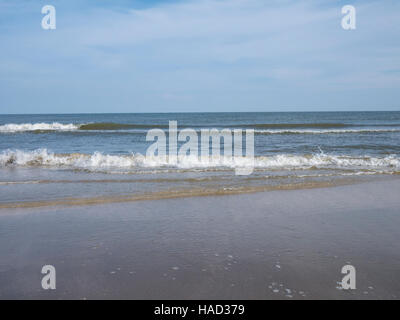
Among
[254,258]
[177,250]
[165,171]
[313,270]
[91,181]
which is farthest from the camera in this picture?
[165,171]

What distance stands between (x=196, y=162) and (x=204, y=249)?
25.2 ft

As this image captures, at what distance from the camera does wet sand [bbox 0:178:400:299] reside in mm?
3318

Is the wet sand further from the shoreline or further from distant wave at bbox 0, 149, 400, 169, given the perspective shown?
distant wave at bbox 0, 149, 400, 169

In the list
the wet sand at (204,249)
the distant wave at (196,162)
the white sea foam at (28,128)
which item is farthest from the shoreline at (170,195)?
the white sea foam at (28,128)

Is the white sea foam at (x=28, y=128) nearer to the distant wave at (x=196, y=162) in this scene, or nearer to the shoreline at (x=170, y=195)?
the distant wave at (x=196, y=162)

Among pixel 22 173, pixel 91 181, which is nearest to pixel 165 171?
pixel 91 181

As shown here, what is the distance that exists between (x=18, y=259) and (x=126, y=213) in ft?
6.80

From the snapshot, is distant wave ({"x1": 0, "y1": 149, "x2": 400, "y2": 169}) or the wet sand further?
distant wave ({"x1": 0, "y1": 149, "x2": 400, "y2": 169})

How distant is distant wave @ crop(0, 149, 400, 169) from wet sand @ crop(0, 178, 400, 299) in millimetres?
4963

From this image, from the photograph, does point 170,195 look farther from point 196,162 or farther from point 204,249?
point 196,162

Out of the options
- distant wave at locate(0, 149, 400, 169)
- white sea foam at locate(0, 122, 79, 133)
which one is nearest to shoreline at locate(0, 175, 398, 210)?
distant wave at locate(0, 149, 400, 169)

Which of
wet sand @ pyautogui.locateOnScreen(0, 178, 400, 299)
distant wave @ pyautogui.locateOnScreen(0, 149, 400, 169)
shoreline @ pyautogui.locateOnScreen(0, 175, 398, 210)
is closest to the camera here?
wet sand @ pyautogui.locateOnScreen(0, 178, 400, 299)
